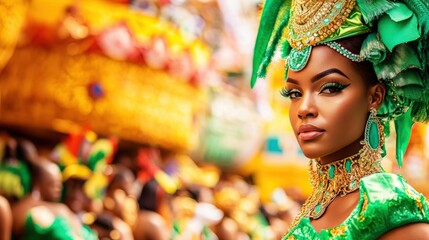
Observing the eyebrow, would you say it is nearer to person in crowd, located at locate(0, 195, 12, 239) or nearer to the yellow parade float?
person in crowd, located at locate(0, 195, 12, 239)

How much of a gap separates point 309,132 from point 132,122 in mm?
5010

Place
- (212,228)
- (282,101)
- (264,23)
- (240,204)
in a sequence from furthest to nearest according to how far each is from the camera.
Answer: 1. (282,101)
2. (240,204)
3. (212,228)
4. (264,23)

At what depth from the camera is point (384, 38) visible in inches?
72.2

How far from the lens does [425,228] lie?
172 centimetres

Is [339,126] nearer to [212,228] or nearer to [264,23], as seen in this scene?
[264,23]

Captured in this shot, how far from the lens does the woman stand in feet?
5.98

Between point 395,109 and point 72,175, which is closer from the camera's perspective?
point 395,109

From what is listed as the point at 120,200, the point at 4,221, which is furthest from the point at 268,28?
the point at 120,200

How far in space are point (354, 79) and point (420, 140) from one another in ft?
22.5

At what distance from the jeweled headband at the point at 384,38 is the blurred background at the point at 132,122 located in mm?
2442

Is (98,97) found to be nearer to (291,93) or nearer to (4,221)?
(4,221)

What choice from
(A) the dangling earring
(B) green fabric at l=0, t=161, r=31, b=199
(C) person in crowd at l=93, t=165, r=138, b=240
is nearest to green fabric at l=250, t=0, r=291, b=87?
(A) the dangling earring

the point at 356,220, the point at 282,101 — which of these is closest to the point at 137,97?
the point at 282,101

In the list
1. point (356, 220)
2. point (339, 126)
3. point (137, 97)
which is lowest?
point (137, 97)
